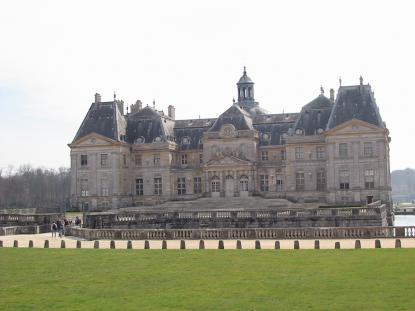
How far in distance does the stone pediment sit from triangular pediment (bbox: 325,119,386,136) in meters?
10.3

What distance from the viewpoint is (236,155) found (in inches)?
3280

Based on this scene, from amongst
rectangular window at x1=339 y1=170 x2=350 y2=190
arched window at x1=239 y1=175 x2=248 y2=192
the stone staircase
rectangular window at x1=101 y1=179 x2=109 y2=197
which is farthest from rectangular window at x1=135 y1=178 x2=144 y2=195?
rectangular window at x1=339 y1=170 x2=350 y2=190

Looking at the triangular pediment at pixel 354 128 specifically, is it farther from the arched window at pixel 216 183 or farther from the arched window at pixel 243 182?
the arched window at pixel 216 183

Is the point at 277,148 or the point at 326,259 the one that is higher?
the point at 277,148

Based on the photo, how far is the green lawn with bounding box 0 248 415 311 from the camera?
17.6 metres

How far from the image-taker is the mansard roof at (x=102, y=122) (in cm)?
8506

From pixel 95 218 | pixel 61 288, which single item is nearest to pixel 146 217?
pixel 95 218

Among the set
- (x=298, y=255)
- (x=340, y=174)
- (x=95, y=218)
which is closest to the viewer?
(x=298, y=255)

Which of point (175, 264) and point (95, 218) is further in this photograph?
point (95, 218)

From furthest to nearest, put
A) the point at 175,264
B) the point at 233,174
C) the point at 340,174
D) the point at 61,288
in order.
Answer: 1. the point at 233,174
2. the point at 340,174
3. the point at 175,264
4. the point at 61,288

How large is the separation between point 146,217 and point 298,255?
28.8 metres

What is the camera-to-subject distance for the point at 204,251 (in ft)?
104

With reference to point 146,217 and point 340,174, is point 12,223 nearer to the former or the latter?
point 146,217

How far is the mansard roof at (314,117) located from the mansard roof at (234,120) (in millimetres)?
5782
